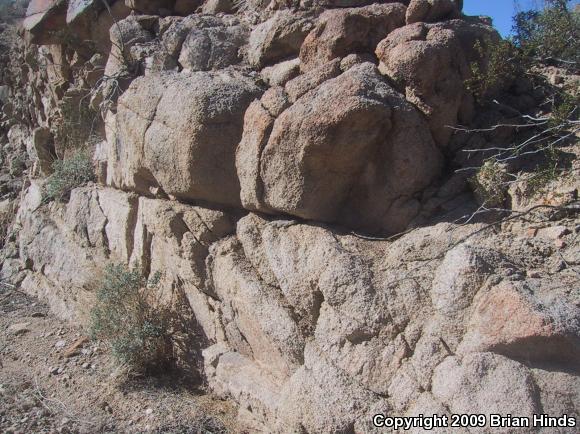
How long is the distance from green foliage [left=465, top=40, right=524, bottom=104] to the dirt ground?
2.64 meters

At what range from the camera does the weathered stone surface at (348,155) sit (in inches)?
134

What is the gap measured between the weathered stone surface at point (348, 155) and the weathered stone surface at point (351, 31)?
346mm

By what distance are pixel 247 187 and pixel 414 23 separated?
1.54 meters

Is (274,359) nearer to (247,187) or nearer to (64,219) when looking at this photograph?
(247,187)

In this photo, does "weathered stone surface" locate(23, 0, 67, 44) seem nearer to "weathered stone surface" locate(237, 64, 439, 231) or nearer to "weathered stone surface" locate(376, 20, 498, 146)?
"weathered stone surface" locate(237, 64, 439, 231)

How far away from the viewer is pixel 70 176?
6.51 meters

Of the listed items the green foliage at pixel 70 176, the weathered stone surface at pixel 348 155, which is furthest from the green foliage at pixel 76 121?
the weathered stone surface at pixel 348 155

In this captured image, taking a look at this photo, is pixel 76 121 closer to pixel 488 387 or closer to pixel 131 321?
pixel 131 321

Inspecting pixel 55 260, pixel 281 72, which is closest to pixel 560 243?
pixel 281 72

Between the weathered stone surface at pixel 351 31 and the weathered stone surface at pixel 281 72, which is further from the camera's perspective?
the weathered stone surface at pixel 281 72

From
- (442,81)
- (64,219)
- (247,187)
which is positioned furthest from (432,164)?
(64,219)

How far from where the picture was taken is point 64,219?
6.34 meters

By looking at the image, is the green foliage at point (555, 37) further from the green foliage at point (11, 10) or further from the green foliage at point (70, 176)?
the green foliage at point (11, 10)

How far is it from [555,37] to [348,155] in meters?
1.68
